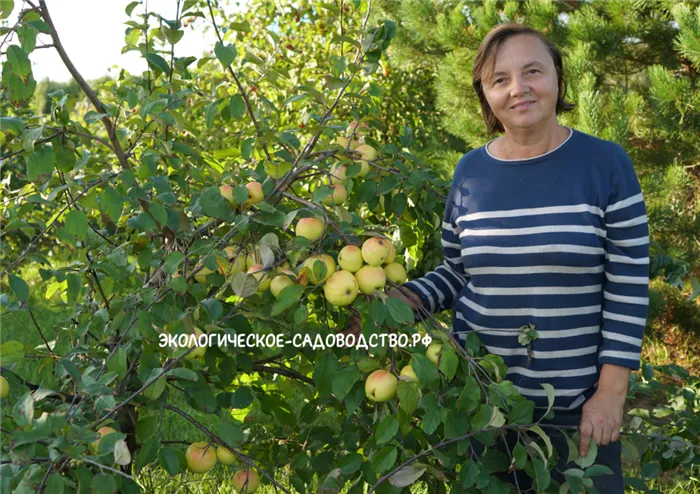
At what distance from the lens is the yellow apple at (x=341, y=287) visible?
4.50ft

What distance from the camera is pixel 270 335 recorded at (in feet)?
5.35

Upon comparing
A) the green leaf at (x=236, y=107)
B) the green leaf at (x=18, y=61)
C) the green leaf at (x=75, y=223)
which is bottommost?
the green leaf at (x=75, y=223)

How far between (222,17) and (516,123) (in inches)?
177

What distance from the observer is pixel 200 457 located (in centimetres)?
157

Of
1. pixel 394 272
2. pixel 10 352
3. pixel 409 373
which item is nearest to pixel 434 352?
pixel 409 373

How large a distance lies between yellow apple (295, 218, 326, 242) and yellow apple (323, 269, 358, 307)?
96 mm

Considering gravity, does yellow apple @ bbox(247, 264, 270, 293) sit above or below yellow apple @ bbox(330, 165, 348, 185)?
below

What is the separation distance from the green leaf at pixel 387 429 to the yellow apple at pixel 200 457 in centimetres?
42

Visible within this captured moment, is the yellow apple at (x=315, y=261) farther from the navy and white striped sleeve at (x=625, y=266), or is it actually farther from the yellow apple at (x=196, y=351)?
the navy and white striped sleeve at (x=625, y=266)

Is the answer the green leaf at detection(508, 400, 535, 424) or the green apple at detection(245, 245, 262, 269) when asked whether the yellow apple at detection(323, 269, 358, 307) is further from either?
the green leaf at detection(508, 400, 535, 424)

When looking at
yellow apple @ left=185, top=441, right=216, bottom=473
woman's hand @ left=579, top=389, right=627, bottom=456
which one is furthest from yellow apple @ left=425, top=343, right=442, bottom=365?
yellow apple @ left=185, top=441, right=216, bottom=473

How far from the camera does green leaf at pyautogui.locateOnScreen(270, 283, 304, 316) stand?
1308 mm

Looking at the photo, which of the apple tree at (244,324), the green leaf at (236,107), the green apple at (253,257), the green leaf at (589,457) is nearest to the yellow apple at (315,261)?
the apple tree at (244,324)

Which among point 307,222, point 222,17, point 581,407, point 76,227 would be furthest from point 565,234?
point 222,17
